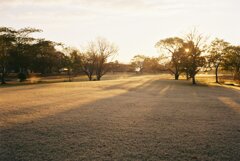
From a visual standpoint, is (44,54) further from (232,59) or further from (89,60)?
(232,59)

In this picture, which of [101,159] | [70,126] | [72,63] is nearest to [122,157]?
[101,159]

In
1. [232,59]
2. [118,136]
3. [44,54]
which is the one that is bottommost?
[118,136]

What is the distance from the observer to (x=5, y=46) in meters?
35.5

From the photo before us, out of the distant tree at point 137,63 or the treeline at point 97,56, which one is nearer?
the treeline at point 97,56

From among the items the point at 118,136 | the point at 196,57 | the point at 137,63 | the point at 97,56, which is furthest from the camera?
the point at 137,63

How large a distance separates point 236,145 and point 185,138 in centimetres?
134

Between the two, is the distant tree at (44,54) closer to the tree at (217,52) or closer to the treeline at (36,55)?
the treeline at (36,55)

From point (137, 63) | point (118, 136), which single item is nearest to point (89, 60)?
point (118, 136)

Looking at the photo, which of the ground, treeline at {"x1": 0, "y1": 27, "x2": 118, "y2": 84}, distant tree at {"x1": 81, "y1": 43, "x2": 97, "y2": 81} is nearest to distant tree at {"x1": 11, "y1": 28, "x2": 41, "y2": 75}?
treeline at {"x1": 0, "y1": 27, "x2": 118, "y2": 84}

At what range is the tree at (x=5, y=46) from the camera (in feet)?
114

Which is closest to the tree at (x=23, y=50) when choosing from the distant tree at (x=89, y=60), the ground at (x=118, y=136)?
the distant tree at (x=89, y=60)

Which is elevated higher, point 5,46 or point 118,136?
point 5,46

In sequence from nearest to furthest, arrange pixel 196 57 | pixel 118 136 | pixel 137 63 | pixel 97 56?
pixel 118 136 < pixel 196 57 < pixel 97 56 < pixel 137 63

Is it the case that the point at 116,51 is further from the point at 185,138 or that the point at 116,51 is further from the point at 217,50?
the point at 185,138
